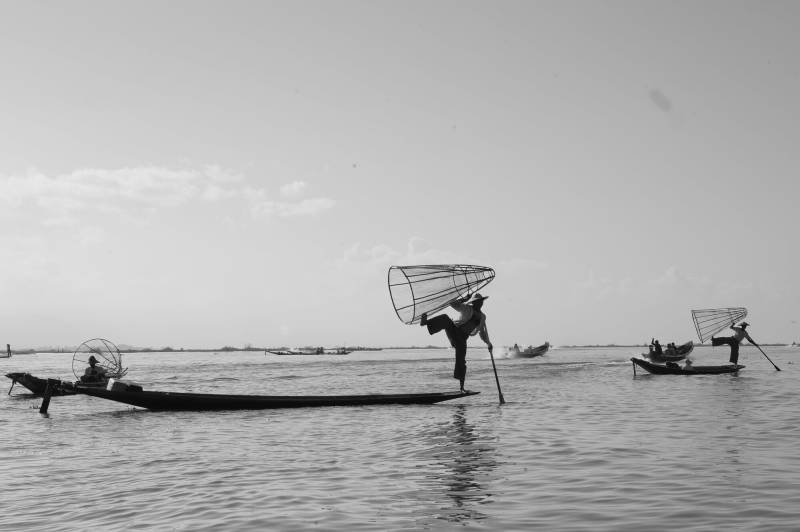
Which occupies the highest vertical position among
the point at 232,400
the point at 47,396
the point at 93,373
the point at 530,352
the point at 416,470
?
the point at 530,352

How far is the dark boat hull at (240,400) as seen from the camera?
2467 centimetres

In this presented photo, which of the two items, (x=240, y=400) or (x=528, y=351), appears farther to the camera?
(x=528, y=351)

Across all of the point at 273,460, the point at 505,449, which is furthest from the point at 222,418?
the point at 505,449

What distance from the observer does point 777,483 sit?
993 cm

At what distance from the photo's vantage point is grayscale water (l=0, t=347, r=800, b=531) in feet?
28.6

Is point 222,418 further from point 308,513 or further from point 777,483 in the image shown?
point 777,483

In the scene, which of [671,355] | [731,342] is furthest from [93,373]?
[671,355]

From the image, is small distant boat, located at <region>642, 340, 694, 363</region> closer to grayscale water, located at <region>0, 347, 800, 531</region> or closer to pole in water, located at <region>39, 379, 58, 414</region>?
grayscale water, located at <region>0, 347, 800, 531</region>

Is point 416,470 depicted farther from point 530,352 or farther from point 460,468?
point 530,352

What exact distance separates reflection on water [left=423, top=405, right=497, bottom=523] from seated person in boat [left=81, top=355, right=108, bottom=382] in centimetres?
2003

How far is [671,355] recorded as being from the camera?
2299 inches

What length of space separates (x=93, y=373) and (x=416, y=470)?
24440 mm

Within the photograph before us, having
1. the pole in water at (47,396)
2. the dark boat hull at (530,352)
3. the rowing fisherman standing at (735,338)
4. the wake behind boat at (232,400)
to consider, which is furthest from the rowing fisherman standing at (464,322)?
the dark boat hull at (530,352)

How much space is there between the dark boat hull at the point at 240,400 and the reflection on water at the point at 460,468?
223 inches
